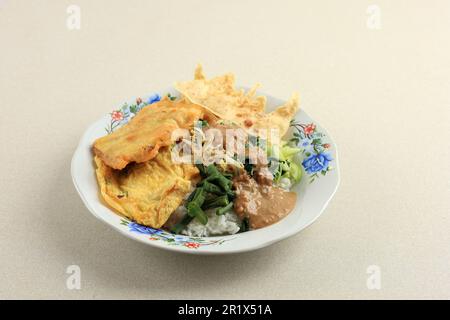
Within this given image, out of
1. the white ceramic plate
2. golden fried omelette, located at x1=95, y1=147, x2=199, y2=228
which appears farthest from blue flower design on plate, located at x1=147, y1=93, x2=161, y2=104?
golden fried omelette, located at x1=95, y1=147, x2=199, y2=228

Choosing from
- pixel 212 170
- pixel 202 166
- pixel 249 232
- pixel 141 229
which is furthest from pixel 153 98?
pixel 249 232

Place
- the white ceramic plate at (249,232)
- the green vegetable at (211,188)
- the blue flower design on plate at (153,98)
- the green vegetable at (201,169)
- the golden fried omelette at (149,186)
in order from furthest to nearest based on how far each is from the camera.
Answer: the blue flower design on plate at (153,98)
the green vegetable at (201,169)
the green vegetable at (211,188)
the golden fried omelette at (149,186)
the white ceramic plate at (249,232)

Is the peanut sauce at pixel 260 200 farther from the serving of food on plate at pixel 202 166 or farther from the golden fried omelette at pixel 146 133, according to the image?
the golden fried omelette at pixel 146 133

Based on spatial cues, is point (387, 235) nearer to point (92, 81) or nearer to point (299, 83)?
point (299, 83)

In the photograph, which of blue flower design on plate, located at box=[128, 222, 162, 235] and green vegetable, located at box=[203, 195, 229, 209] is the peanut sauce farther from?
blue flower design on plate, located at box=[128, 222, 162, 235]

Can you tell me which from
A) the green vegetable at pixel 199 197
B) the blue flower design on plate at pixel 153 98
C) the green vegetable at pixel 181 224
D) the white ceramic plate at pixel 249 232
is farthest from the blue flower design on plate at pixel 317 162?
the blue flower design on plate at pixel 153 98

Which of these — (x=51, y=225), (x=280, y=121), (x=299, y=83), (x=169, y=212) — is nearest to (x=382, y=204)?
(x=280, y=121)
